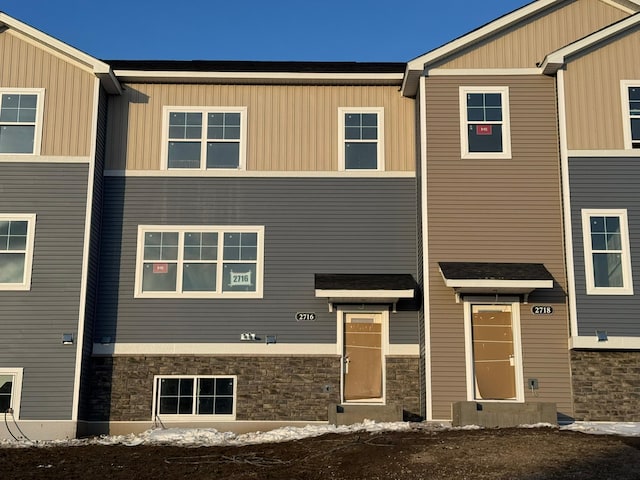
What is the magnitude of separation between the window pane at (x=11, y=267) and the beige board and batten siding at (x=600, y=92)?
37.7 ft

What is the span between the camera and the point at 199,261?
1800 centimetres

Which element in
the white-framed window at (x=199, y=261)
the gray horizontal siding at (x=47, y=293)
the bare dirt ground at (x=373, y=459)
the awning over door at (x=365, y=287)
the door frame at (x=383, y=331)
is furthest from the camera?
the white-framed window at (x=199, y=261)

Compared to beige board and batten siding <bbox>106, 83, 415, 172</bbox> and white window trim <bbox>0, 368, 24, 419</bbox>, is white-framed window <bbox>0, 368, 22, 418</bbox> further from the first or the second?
beige board and batten siding <bbox>106, 83, 415, 172</bbox>

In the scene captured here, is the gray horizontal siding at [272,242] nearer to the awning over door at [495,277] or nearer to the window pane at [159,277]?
the window pane at [159,277]

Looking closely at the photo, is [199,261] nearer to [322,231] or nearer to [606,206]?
[322,231]

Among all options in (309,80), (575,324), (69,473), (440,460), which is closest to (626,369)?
(575,324)

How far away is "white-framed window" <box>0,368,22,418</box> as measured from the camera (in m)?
16.7

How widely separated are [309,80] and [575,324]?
25.2ft

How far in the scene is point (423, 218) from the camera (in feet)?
56.9

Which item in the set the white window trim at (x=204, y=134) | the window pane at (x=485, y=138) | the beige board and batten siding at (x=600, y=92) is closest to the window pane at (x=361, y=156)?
the window pane at (x=485, y=138)

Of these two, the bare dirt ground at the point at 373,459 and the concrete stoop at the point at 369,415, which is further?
the concrete stoop at the point at 369,415

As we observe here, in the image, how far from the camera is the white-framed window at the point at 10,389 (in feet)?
54.6

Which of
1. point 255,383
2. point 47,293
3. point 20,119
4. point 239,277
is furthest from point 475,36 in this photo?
point 47,293

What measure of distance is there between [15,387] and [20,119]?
18.5ft
